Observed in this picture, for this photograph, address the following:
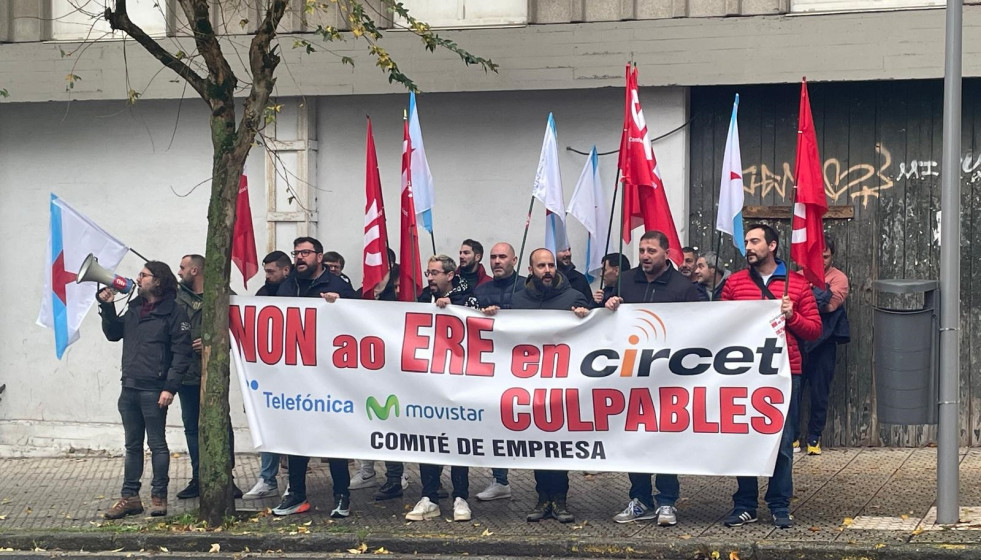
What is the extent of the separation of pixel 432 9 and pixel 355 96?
1.13 m

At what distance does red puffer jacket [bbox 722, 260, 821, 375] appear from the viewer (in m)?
8.23

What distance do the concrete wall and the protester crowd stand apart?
1.45 metres

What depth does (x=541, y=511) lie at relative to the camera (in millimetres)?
8828

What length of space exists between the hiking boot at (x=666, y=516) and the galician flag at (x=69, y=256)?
4561mm

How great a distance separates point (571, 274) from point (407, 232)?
174 centimetres

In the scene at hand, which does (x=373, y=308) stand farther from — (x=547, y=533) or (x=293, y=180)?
(x=293, y=180)

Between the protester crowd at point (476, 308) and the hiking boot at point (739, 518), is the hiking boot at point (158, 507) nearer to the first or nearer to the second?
the protester crowd at point (476, 308)

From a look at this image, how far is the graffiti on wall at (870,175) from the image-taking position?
36.9 ft

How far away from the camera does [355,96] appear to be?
12.3 m

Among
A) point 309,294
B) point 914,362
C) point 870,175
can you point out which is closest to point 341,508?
point 309,294

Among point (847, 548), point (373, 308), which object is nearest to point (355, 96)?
point (373, 308)

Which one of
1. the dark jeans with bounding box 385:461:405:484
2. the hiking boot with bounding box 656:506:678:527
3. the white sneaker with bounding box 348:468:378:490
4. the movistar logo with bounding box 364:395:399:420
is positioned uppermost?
the movistar logo with bounding box 364:395:399:420

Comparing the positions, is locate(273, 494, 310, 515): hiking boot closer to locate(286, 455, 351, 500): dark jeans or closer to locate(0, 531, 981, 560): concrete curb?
locate(286, 455, 351, 500): dark jeans

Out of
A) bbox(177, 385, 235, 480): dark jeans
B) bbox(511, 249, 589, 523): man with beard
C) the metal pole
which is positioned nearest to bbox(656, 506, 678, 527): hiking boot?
bbox(511, 249, 589, 523): man with beard
